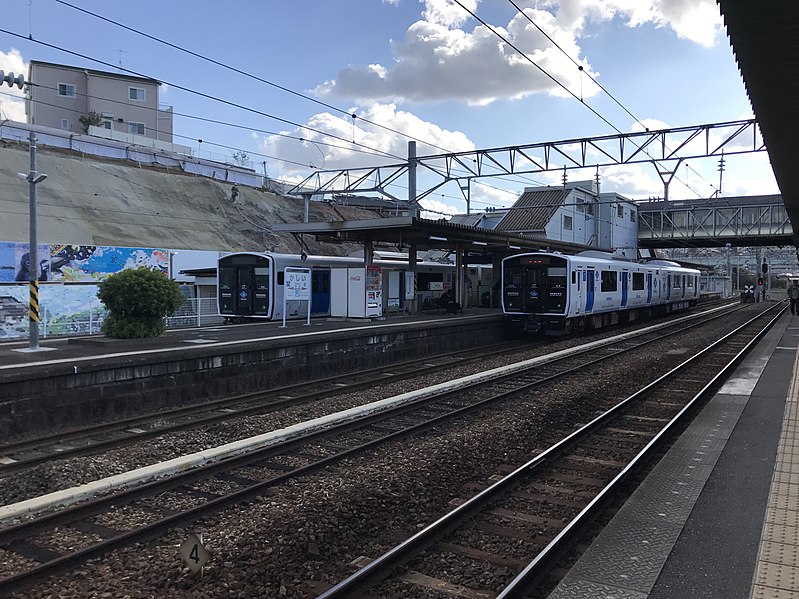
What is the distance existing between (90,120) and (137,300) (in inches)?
1848

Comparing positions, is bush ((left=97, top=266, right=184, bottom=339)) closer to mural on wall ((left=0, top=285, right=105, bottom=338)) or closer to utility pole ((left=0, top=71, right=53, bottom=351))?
utility pole ((left=0, top=71, right=53, bottom=351))

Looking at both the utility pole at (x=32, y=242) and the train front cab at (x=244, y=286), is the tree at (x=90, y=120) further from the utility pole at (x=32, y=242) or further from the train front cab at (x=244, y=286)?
the utility pole at (x=32, y=242)

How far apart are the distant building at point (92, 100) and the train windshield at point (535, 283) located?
44.7 metres

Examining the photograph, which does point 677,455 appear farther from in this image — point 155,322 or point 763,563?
point 155,322

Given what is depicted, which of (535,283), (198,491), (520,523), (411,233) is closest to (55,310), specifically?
(411,233)

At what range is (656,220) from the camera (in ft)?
184

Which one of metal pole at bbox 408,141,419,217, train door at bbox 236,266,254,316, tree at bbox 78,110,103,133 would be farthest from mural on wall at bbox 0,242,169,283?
tree at bbox 78,110,103,133

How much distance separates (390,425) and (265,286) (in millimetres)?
12493

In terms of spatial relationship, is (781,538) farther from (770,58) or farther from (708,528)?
(770,58)

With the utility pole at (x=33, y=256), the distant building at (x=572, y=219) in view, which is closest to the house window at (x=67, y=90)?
the distant building at (x=572, y=219)

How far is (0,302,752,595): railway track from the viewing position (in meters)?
5.17

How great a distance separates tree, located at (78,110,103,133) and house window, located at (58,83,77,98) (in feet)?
9.27

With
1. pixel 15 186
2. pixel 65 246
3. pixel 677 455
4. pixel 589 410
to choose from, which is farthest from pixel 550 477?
pixel 15 186

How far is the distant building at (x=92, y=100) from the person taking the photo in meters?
56.3
